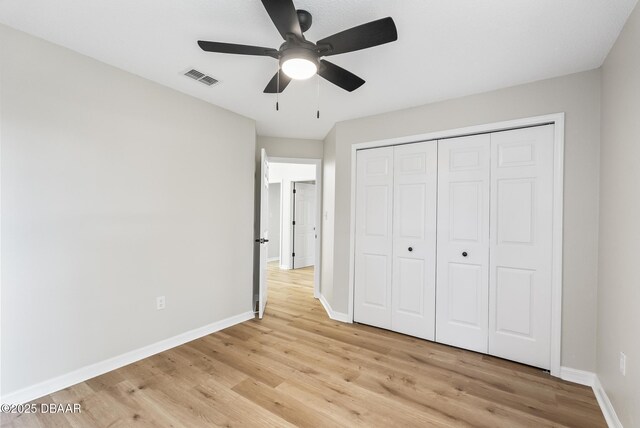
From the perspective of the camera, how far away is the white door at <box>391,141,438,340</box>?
2.98 m

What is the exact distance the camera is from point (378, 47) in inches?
78.4

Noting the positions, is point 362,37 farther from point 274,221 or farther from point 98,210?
point 274,221

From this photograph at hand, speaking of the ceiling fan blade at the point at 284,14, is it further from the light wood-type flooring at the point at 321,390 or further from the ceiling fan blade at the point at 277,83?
the light wood-type flooring at the point at 321,390

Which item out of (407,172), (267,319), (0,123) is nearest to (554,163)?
(407,172)

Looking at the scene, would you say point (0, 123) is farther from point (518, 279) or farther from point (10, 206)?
point (518, 279)

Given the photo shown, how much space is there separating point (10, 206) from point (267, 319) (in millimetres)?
2535

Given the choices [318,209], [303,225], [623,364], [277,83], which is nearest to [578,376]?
[623,364]

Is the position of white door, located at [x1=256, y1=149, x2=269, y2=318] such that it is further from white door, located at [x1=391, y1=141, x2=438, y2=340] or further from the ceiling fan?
the ceiling fan

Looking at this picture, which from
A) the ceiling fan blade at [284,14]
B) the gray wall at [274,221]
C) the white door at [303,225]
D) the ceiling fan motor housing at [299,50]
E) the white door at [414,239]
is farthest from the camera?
the gray wall at [274,221]

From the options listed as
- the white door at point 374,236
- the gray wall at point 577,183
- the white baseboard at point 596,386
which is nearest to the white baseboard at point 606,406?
the white baseboard at point 596,386

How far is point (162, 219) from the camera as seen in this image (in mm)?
2689

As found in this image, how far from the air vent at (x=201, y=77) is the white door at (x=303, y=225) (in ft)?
13.4

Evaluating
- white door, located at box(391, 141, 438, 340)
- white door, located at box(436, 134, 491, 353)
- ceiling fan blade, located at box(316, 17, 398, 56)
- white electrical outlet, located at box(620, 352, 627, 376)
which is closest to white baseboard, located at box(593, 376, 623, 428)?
white electrical outlet, located at box(620, 352, 627, 376)

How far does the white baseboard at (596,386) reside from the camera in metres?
1.79
